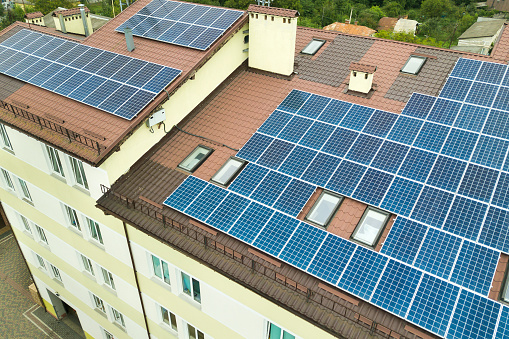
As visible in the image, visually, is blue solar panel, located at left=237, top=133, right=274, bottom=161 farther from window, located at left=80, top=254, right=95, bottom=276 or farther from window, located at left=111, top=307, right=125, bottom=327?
window, located at left=111, top=307, right=125, bottom=327

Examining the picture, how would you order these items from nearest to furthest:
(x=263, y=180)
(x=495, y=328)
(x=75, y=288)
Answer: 1. (x=495, y=328)
2. (x=263, y=180)
3. (x=75, y=288)

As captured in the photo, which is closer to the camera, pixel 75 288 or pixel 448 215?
pixel 448 215

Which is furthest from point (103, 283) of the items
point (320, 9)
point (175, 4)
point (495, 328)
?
point (320, 9)

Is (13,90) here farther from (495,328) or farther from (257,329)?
(495,328)

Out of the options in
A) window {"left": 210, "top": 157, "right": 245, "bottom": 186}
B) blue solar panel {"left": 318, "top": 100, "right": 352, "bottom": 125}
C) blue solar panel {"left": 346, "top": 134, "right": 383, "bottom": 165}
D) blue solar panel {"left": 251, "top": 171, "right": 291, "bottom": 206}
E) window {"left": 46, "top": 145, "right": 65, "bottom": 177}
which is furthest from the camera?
window {"left": 46, "top": 145, "right": 65, "bottom": 177}

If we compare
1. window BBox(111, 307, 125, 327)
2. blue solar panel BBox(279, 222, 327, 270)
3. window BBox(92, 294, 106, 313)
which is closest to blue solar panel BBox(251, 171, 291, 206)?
blue solar panel BBox(279, 222, 327, 270)

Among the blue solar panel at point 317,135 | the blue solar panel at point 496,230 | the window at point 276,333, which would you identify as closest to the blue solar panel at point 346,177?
the blue solar panel at point 317,135
